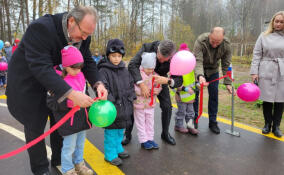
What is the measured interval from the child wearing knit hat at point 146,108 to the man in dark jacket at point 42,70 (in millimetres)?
826

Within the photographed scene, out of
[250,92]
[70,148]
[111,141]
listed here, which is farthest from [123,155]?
[250,92]

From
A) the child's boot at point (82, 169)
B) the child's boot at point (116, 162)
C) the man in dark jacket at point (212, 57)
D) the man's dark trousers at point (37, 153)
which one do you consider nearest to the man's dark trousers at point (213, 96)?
the man in dark jacket at point (212, 57)

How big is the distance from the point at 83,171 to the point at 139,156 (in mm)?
803

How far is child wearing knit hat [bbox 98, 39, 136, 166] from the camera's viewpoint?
2.61 metres

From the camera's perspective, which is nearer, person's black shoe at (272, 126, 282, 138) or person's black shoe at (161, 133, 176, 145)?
person's black shoe at (161, 133, 176, 145)

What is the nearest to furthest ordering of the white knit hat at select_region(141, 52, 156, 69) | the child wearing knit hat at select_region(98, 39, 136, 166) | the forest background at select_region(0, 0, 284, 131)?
the child wearing knit hat at select_region(98, 39, 136, 166)
the white knit hat at select_region(141, 52, 156, 69)
the forest background at select_region(0, 0, 284, 131)

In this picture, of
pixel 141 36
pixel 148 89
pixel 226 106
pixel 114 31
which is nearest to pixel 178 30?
pixel 141 36

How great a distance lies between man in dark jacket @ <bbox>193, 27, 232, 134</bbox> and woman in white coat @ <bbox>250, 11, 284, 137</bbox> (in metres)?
0.47

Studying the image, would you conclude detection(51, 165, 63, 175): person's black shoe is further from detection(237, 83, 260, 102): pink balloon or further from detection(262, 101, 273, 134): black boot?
detection(262, 101, 273, 134): black boot

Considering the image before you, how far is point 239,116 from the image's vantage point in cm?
469

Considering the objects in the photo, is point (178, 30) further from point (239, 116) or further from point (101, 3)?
point (239, 116)

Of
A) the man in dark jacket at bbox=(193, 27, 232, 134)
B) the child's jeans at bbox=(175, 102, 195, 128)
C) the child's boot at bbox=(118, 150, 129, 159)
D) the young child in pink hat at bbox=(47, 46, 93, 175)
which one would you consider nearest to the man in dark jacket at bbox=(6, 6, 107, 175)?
the young child in pink hat at bbox=(47, 46, 93, 175)

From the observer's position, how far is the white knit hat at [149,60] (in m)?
2.89

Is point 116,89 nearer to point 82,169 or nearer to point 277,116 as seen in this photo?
point 82,169
